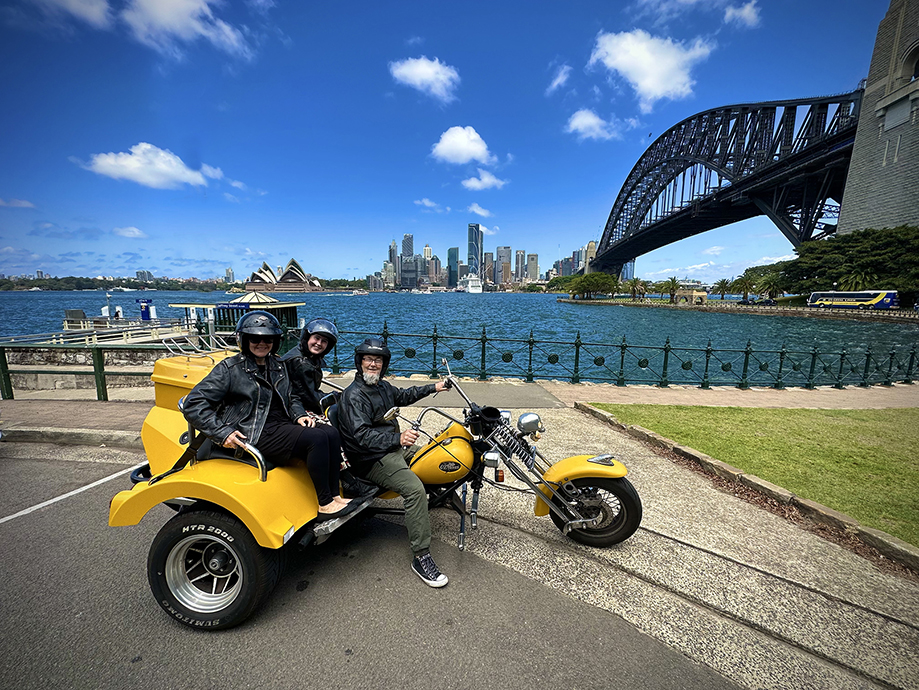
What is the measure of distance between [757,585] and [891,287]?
71802mm

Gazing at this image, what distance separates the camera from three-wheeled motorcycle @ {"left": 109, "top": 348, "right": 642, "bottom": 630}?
8.19ft

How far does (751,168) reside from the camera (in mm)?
71688

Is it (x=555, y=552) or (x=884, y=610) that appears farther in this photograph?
(x=555, y=552)

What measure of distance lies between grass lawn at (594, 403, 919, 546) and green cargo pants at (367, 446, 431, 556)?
440 centimetres

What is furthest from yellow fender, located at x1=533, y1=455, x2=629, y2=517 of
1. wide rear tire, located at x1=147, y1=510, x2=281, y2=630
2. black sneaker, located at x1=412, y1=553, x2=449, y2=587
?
wide rear tire, located at x1=147, y1=510, x2=281, y2=630

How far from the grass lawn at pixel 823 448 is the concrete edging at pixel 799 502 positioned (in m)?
0.31

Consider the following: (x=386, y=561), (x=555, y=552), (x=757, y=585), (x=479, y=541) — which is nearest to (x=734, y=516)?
(x=757, y=585)

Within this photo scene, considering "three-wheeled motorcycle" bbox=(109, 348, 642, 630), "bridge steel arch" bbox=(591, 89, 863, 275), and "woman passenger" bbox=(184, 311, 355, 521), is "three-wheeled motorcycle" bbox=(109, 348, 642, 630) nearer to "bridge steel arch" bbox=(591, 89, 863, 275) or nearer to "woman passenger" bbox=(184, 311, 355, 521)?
"woman passenger" bbox=(184, 311, 355, 521)

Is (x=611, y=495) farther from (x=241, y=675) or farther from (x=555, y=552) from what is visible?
(x=241, y=675)

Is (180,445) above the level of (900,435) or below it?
above

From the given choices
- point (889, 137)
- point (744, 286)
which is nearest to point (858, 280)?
point (889, 137)

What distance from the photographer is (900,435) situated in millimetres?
7062

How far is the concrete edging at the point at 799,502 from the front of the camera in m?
3.48

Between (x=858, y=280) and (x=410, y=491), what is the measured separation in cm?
7381
